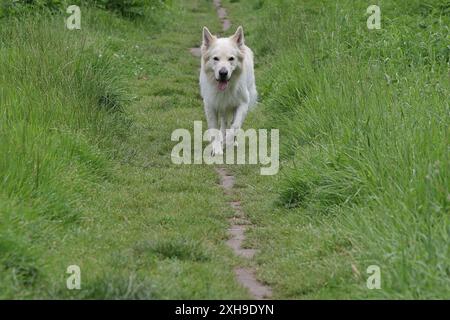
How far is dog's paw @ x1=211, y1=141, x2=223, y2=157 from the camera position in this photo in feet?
30.1

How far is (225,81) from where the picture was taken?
383 inches

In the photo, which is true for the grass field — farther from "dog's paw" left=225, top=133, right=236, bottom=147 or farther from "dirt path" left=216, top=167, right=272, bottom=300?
"dog's paw" left=225, top=133, right=236, bottom=147

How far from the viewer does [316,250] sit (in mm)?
5492

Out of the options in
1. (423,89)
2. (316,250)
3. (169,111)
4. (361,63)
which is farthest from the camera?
(169,111)

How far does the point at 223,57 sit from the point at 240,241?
13.2 feet

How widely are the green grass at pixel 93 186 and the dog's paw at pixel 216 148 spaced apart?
554 mm

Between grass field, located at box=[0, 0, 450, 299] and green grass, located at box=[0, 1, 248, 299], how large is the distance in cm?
2

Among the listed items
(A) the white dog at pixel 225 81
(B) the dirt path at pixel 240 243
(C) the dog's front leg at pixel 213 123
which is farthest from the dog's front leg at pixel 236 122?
(B) the dirt path at pixel 240 243

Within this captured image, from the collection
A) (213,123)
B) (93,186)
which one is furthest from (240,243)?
(213,123)

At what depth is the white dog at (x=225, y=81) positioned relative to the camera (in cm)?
967

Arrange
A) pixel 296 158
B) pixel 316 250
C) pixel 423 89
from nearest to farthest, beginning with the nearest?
1. pixel 316 250
2. pixel 423 89
3. pixel 296 158
